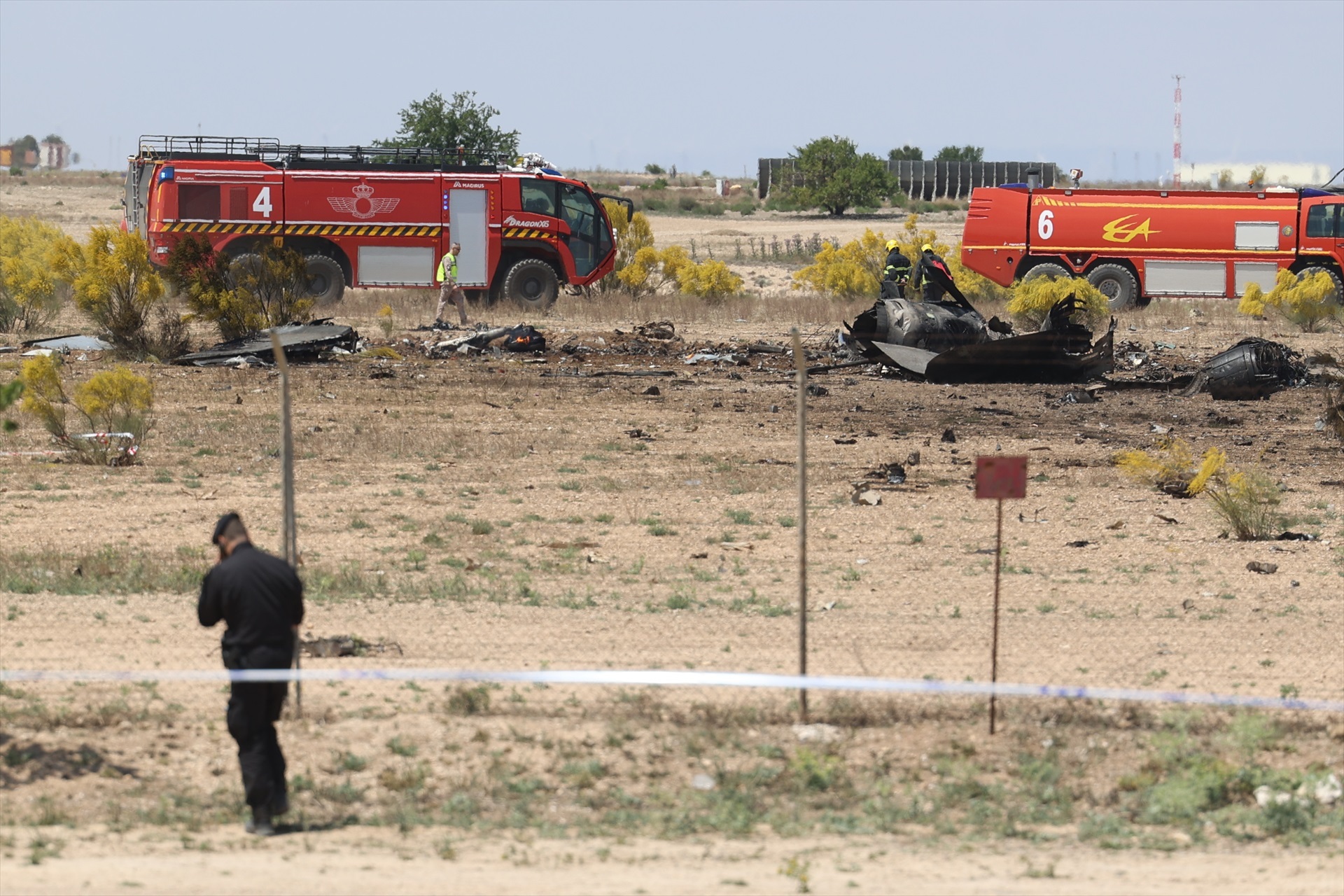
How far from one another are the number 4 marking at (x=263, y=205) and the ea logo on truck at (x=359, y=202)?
1078 millimetres

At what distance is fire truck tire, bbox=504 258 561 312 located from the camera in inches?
1254

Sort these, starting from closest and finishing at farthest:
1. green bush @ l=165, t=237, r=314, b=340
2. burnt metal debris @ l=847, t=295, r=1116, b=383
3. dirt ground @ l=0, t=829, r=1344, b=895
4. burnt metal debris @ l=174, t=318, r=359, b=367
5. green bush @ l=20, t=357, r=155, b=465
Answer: dirt ground @ l=0, t=829, r=1344, b=895, green bush @ l=20, t=357, r=155, b=465, burnt metal debris @ l=847, t=295, r=1116, b=383, burnt metal debris @ l=174, t=318, r=359, b=367, green bush @ l=165, t=237, r=314, b=340

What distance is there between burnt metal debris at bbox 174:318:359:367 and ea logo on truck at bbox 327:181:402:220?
6.44 meters

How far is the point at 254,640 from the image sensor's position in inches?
275

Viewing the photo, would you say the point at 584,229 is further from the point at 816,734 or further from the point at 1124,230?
the point at 816,734

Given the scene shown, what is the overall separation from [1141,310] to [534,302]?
11772 millimetres

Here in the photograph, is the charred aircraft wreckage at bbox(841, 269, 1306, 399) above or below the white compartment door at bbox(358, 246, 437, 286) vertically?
below

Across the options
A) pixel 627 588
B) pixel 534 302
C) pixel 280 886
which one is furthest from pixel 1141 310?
pixel 280 886

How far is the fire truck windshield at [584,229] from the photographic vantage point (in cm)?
3212

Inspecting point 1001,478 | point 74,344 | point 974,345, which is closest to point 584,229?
point 74,344

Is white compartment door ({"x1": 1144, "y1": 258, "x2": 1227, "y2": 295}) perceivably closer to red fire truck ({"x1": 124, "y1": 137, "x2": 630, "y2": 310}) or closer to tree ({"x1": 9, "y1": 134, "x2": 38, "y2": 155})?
red fire truck ({"x1": 124, "y1": 137, "x2": 630, "y2": 310})

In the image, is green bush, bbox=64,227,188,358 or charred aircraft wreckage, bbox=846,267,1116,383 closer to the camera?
charred aircraft wreckage, bbox=846,267,1116,383

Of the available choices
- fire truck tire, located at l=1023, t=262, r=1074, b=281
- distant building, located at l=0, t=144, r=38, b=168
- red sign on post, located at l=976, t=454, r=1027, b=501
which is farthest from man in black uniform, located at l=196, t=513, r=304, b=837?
distant building, located at l=0, t=144, r=38, b=168

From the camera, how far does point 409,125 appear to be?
2039 inches
